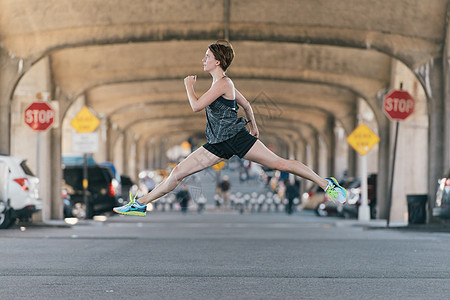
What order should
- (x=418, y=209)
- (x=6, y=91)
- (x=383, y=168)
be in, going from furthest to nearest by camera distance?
(x=383, y=168), (x=6, y=91), (x=418, y=209)

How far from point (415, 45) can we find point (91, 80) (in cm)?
1240

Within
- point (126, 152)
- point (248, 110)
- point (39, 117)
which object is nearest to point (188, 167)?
point (248, 110)

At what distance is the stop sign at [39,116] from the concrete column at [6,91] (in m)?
0.74

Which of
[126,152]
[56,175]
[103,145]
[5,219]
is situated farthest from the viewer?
[126,152]

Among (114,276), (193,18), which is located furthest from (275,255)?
(193,18)

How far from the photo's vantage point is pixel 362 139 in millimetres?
30312

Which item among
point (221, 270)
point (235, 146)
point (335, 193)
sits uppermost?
point (235, 146)

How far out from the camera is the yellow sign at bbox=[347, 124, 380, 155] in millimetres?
30156

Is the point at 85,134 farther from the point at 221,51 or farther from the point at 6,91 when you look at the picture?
the point at 221,51

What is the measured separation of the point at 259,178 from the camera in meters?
106

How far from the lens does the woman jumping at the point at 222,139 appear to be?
8.45 meters

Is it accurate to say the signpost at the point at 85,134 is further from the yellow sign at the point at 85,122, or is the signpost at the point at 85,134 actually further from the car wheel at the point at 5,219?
the car wheel at the point at 5,219

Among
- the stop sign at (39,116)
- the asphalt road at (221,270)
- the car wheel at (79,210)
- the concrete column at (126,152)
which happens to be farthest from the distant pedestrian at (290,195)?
the asphalt road at (221,270)

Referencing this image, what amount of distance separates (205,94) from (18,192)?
1242 cm
